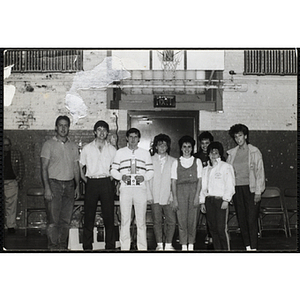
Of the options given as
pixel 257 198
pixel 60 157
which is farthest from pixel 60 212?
pixel 257 198

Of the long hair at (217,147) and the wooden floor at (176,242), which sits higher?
the long hair at (217,147)

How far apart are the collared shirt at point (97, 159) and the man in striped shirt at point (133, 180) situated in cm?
6

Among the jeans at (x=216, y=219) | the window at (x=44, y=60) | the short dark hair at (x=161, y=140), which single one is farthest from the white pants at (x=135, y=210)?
the window at (x=44, y=60)

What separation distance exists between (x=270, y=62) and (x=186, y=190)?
167cm

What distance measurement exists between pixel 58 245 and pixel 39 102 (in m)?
1.57

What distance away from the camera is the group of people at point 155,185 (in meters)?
4.94

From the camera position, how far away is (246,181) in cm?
500

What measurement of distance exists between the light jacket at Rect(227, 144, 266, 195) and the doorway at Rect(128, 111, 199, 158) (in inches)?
24.9

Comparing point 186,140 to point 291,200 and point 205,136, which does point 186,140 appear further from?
point 291,200

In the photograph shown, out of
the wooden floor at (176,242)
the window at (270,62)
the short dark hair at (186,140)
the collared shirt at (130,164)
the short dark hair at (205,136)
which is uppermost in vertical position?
the window at (270,62)

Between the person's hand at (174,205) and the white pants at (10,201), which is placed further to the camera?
the white pants at (10,201)

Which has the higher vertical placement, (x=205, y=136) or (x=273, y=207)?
(x=205, y=136)

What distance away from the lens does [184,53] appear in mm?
4992

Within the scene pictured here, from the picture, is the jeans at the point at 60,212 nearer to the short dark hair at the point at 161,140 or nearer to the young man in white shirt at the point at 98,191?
the young man in white shirt at the point at 98,191
